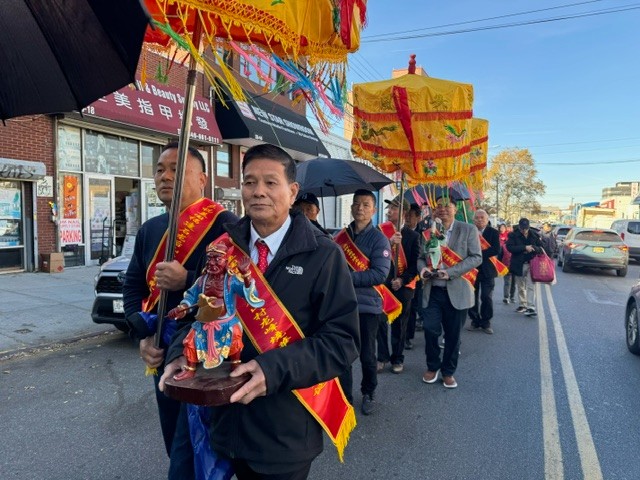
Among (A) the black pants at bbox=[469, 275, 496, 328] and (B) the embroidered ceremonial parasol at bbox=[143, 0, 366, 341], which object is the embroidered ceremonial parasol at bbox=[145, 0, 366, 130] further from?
(A) the black pants at bbox=[469, 275, 496, 328]

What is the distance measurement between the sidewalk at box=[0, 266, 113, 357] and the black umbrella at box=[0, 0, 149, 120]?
172 inches

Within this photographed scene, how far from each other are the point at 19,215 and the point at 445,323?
9.77m

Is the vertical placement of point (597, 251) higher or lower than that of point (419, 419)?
higher

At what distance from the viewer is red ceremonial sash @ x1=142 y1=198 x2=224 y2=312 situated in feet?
7.47

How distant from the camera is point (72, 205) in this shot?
1108 cm

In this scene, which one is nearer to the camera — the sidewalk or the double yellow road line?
the double yellow road line

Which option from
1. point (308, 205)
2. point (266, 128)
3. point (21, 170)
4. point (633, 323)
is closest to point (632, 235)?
point (266, 128)

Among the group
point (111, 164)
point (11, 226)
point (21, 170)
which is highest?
point (111, 164)

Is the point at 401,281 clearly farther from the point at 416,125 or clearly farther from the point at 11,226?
the point at 11,226

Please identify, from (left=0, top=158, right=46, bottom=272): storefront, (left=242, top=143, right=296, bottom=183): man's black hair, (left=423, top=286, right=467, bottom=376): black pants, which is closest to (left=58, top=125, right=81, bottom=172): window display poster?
(left=0, top=158, right=46, bottom=272): storefront

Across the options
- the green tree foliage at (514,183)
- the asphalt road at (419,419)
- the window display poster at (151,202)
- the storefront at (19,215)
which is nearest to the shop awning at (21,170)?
the storefront at (19,215)

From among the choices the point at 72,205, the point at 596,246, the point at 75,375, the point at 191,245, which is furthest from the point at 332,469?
the point at 596,246

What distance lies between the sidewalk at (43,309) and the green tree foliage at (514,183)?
34080mm

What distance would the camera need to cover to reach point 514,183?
38.8 metres
